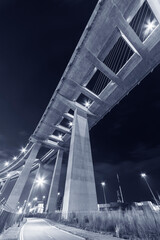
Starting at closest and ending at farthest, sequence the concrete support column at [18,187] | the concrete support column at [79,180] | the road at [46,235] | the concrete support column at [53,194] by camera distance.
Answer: the road at [46,235] < the concrete support column at [79,180] < the concrete support column at [18,187] < the concrete support column at [53,194]

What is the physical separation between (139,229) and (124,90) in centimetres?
1398

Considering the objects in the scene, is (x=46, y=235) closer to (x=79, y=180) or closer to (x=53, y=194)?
(x=79, y=180)

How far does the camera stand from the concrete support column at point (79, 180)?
11406 mm

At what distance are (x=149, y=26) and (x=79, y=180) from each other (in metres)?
16.9

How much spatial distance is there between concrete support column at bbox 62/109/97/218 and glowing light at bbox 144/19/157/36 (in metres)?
12.5

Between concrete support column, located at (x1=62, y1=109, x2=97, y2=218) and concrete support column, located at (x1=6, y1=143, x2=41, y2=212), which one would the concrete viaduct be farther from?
concrete support column, located at (x1=6, y1=143, x2=41, y2=212)

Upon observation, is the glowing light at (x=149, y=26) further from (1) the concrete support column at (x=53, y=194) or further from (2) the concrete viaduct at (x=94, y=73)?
(1) the concrete support column at (x=53, y=194)

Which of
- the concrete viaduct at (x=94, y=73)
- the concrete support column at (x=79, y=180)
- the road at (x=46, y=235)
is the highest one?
the concrete viaduct at (x=94, y=73)

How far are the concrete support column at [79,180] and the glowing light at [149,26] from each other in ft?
41.2

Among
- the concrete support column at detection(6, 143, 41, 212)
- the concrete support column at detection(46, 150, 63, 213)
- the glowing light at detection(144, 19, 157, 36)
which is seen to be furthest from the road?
the concrete support column at detection(46, 150, 63, 213)

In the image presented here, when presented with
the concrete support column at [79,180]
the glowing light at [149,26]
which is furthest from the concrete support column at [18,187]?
the glowing light at [149,26]

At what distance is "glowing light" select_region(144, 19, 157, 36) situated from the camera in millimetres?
10930

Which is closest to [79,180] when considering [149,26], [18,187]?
[149,26]

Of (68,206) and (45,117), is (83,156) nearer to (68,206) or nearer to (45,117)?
(68,206)
